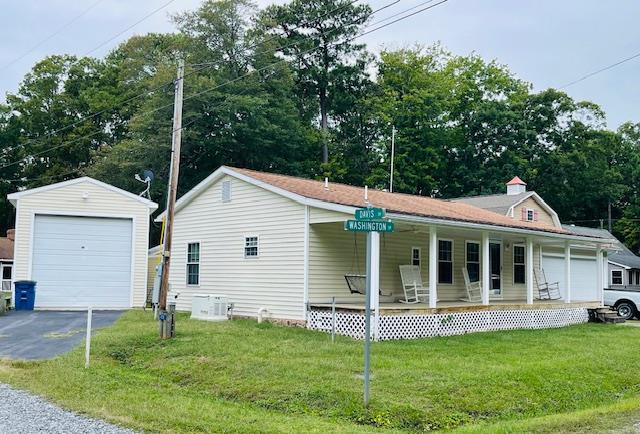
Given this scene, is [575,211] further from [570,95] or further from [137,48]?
[137,48]

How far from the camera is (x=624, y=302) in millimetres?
23047

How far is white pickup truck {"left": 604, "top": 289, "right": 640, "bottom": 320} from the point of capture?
22.7m

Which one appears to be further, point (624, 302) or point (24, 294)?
point (624, 302)

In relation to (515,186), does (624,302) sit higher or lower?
lower

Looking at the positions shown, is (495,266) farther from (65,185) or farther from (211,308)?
(65,185)

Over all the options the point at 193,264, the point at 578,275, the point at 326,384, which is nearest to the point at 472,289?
the point at 193,264

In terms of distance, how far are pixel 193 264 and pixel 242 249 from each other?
2.62m

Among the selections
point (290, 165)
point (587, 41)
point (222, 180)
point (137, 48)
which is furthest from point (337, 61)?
point (587, 41)

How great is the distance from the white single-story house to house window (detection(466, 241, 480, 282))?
388 inches

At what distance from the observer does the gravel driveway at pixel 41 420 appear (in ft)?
20.7

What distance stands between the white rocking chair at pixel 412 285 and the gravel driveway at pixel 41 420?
9992mm

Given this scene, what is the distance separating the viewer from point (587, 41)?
13.1 meters

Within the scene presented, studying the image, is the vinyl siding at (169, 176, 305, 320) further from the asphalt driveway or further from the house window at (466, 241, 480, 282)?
the house window at (466, 241, 480, 282)

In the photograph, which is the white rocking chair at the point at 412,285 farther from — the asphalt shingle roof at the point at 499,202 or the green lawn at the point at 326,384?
the asphalt shingle roof at the point at 499,202
